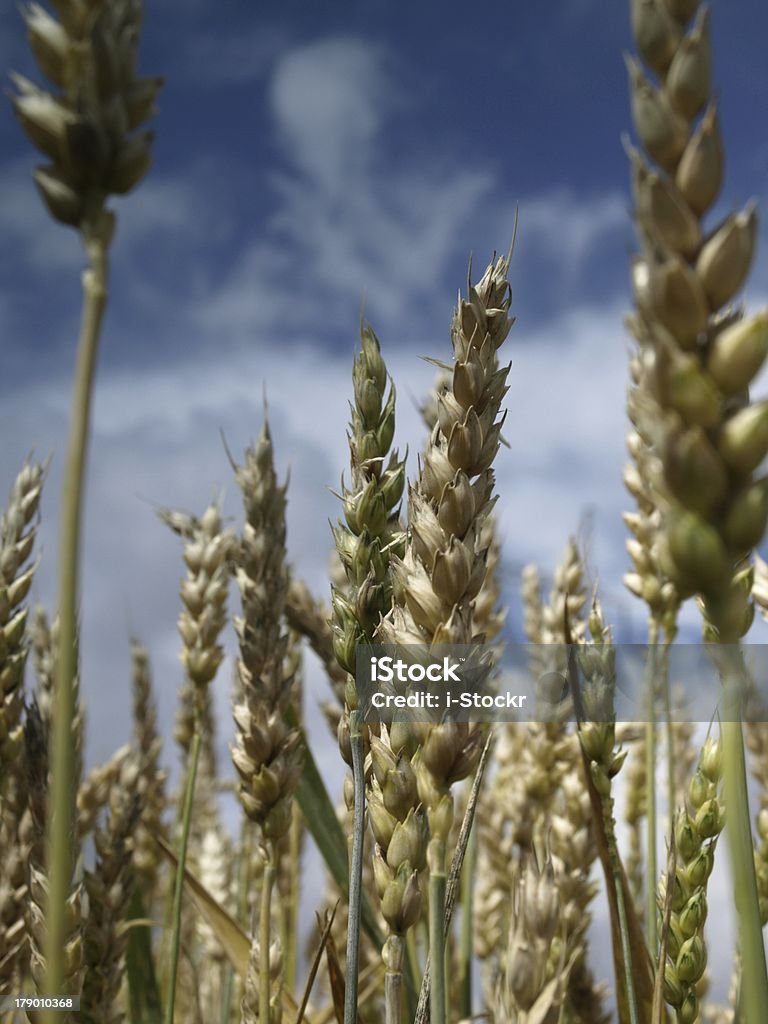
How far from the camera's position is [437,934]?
1.07 metres

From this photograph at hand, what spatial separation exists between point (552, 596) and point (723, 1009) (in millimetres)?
1723

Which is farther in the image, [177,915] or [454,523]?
[177,915]

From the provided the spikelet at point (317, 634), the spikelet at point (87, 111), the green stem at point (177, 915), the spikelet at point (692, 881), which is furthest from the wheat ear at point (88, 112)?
the spikelet at point (317, 634)

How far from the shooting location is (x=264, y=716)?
1.95m

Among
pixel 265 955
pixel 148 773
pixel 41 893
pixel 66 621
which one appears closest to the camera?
pixel 66 621

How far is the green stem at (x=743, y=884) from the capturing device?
2.27 ft

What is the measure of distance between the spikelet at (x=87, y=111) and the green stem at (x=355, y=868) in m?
0.89

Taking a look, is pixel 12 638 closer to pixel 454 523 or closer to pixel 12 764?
pixel 12 764

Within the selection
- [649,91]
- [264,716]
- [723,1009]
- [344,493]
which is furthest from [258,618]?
[723,1009]

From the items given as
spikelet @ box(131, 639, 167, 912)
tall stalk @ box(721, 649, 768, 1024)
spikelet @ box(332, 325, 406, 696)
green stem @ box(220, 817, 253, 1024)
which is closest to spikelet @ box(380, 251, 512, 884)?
spikelet @ box(332, 325, 406, 696)

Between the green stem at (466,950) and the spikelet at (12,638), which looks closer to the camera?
the spikelet at (12,638)

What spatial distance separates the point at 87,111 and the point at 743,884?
787 millimetres

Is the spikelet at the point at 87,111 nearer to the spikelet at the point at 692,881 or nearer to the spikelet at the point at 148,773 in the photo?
the spikelet at the point at 692,881

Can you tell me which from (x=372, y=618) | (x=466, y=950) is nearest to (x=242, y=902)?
Result: (x=466, y=950)
